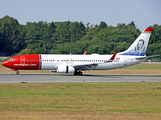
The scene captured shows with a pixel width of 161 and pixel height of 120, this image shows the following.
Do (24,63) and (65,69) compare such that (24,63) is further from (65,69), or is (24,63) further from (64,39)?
(64,39)

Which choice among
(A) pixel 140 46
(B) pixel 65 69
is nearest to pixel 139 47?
(A) pixel 140 46

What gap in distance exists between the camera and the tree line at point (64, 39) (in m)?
111

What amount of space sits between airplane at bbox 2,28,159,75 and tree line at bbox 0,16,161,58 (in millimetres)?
53404

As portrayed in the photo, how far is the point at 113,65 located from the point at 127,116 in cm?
3149

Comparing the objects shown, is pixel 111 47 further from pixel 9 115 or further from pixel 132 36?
pixel 9 115

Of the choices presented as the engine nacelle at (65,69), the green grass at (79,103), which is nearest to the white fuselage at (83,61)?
the engine nacelle at (65,69)

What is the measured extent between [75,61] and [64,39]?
110490 millimetres

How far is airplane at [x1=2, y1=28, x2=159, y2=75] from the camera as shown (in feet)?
136

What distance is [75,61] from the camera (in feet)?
143

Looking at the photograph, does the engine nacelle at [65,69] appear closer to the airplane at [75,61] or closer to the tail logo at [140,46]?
the airplane at [75,61]

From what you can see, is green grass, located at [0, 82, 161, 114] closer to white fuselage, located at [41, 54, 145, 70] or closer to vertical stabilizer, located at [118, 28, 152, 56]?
white fuselage, located at [41, 54, 145, 70]

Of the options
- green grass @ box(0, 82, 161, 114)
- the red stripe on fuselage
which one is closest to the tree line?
the red stripe on fuselage

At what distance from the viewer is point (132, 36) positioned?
13412cm

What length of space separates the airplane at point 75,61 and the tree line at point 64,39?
53.4 metres
